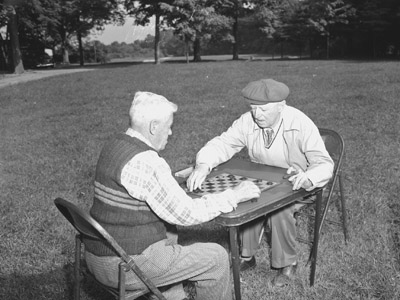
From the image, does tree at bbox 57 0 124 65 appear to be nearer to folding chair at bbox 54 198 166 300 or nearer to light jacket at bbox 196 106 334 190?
light jacket at bbox 196 106 334 190

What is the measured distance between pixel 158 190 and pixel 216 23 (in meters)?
40.1

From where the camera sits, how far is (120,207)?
7.19 ft

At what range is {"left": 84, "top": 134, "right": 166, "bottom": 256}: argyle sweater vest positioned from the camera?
85.5 inches

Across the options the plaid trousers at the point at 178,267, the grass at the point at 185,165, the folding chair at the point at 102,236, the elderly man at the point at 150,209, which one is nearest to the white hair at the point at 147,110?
the elderly man at the point at 150,209

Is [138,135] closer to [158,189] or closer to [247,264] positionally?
[158,189]

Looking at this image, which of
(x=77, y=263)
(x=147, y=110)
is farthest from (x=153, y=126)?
(x=77, y=263)

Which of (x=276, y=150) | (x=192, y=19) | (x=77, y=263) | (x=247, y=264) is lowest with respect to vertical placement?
(x=247, y=264)

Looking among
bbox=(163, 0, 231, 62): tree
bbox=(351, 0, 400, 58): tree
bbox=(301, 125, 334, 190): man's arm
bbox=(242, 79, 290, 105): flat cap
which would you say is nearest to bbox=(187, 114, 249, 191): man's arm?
bbox=(242, 79, 290, 105): flat cap

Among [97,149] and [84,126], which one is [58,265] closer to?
[97,149]

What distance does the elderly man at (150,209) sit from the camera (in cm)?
214

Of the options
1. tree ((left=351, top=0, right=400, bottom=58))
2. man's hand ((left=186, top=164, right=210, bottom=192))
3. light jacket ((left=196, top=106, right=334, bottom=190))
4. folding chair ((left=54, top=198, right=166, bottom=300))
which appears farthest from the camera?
tree ((left=351, top=0, right=400, bottom=58))

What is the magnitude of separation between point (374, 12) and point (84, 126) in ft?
122

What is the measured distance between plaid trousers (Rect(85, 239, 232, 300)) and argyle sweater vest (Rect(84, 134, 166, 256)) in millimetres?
57

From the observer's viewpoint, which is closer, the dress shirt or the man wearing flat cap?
the dress shirt
